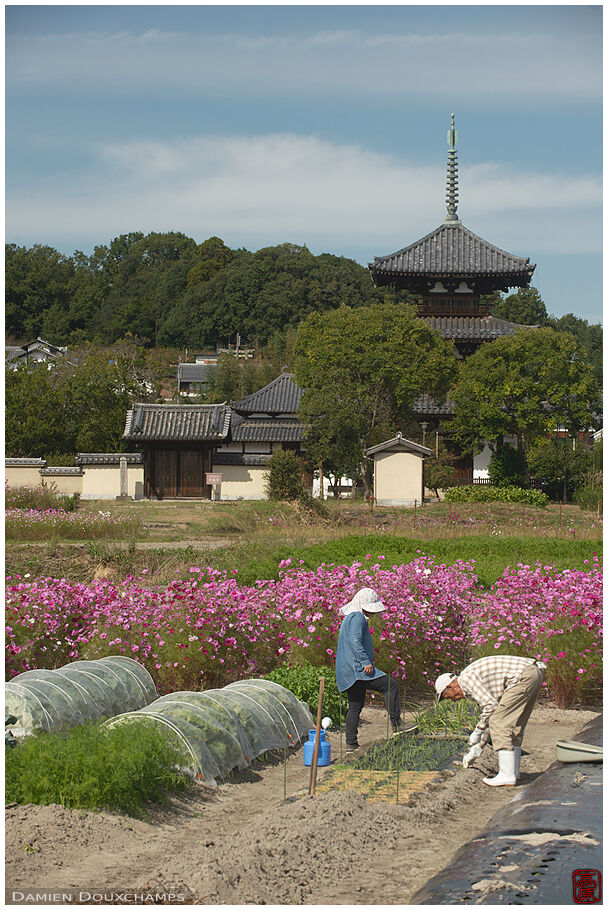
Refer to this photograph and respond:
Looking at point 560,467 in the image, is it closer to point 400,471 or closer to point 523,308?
point 400,471

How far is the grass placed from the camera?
14761 mm

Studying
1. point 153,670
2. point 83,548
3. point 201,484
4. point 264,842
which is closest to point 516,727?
point 264,842

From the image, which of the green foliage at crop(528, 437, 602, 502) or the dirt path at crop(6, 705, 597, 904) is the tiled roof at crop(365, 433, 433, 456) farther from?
the dirt path at crop(6, 705, 597, 904)

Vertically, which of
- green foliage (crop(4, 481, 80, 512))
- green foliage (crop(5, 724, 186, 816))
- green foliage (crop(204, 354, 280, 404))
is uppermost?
green foliage (crop(204, 354, 280, 404))

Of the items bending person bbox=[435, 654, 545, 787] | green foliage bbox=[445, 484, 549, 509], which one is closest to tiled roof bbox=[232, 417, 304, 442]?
green foliage bbox=[445, 484, 549, 509]

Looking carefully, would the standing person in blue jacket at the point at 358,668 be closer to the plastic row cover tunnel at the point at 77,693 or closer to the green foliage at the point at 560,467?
the plastic row cover tunnel at the point at 77,693

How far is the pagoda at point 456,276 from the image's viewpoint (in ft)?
133

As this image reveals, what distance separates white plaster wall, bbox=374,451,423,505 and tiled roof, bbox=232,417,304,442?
29.2 ft

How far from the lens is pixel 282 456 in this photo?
1282 inches

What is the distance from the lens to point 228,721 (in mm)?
7613

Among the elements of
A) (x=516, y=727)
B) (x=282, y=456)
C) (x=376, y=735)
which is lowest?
(x=376, y=735)

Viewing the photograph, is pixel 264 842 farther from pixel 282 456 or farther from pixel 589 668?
pixel 282 456

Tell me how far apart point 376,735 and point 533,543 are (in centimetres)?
1050

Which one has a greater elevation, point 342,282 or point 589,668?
point 342,282
